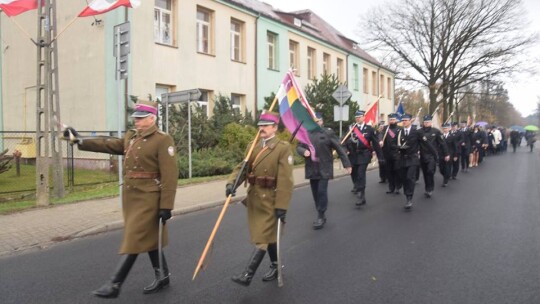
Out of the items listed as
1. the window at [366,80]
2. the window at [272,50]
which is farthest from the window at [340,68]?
the window at [272,50]

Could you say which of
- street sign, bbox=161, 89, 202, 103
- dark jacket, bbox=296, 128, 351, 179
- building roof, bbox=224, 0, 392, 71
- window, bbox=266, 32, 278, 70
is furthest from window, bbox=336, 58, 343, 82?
dark jacket, bbox=296, 128, 351, 179

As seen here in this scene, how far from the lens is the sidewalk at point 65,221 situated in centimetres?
659

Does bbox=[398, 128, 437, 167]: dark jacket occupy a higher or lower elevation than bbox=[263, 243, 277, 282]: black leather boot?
Result: higher

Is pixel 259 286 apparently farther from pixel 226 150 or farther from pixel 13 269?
pixel 226 150

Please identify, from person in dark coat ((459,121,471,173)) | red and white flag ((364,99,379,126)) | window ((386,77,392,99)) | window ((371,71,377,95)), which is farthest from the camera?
window ((386,77,392,99))

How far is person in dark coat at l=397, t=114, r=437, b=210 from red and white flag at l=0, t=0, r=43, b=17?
318 inches

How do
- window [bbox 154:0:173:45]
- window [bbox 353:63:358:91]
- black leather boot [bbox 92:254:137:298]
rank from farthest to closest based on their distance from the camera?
1. window [bbox 353:63:358:91]
2. window [bbox 154:0:173:45]
3. black leather boot [bbox 92:254:137:298]

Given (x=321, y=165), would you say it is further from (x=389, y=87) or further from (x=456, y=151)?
(x=389, y=87)

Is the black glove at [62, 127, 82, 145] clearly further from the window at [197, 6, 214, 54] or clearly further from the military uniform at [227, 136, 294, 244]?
the window at [197, 6, 214, 54]

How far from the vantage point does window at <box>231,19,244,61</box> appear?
21.6 m

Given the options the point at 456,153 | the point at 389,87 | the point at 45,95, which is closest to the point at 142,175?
the point at 45,95

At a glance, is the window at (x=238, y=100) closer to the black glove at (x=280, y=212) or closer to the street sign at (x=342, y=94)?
the street sign at (x=342, y=94)

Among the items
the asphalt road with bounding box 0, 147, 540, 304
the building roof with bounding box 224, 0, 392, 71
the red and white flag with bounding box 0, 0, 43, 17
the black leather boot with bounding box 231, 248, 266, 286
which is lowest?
the asphalt road with bounding box 0, 147, 540, 304

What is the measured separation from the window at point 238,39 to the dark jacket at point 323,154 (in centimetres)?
1466
